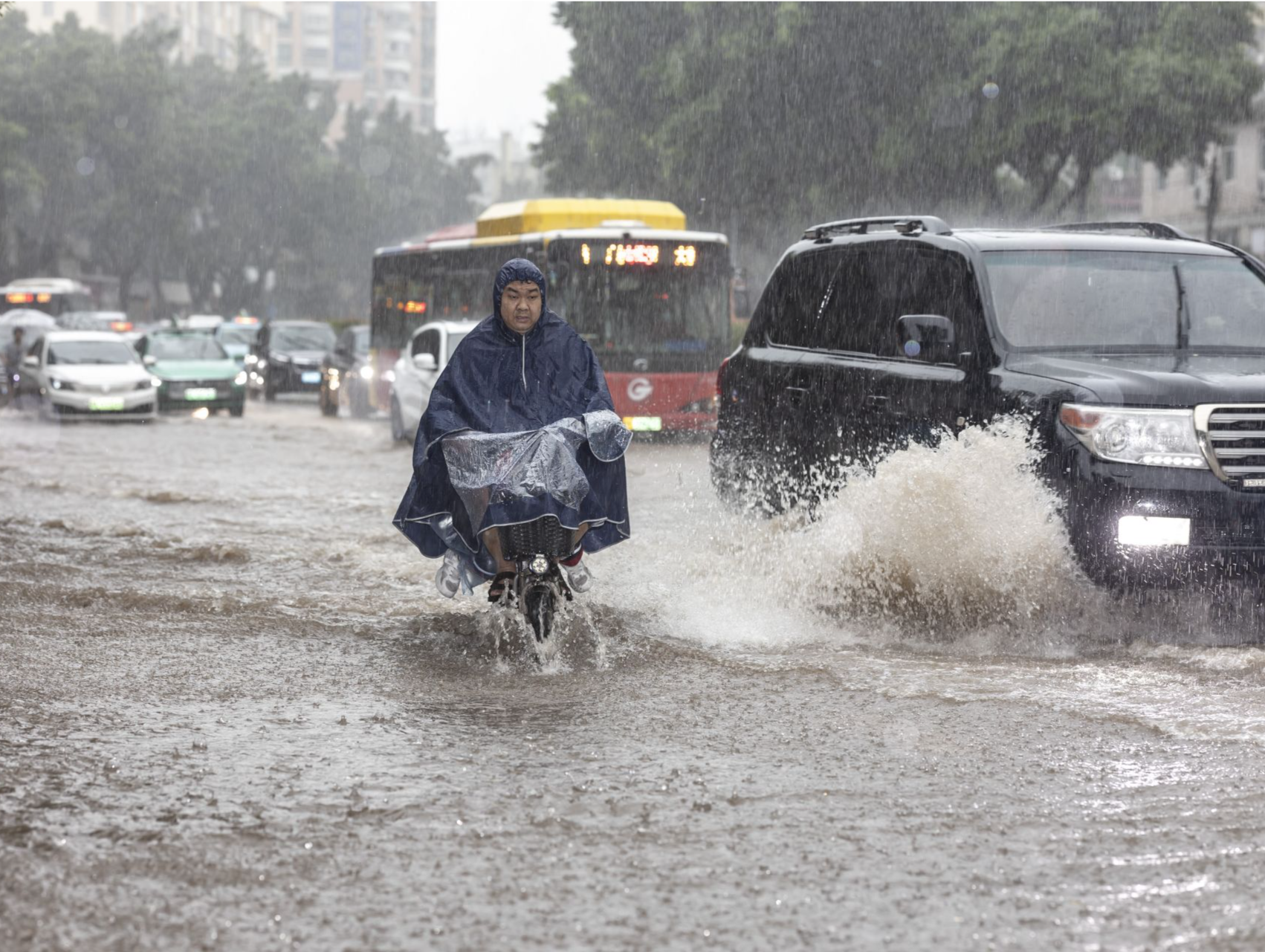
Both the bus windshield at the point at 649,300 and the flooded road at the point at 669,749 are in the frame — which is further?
the bus windshield at the point at 649,300

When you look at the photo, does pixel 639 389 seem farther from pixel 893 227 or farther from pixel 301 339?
pixel 301 339

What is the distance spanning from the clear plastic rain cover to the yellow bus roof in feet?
54.8

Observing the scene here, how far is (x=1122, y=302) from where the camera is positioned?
898 centimetres

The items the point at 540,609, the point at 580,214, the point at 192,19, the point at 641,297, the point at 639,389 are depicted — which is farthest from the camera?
the point at 192,19

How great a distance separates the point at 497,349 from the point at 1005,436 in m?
2.19

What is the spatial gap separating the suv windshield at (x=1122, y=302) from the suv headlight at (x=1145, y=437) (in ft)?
3.07

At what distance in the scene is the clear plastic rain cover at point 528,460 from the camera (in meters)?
7.36

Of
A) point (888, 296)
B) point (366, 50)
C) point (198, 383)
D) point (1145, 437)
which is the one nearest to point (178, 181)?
point (198, 383)

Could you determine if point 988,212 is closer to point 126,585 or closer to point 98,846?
point 126,585

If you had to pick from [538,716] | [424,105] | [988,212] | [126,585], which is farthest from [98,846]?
[424,105]

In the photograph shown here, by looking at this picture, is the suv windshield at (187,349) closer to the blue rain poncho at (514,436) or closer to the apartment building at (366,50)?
the blue rain poncho at (514,436)

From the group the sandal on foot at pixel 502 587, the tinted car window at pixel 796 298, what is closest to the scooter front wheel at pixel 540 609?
the sandal on foot at pixel 502 587

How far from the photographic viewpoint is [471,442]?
7531 mm

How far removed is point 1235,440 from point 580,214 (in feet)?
56.1
